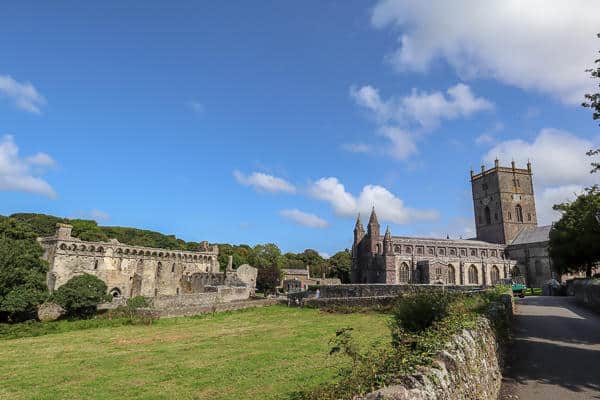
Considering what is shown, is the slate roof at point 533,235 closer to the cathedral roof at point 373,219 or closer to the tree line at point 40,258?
the cathedral roof at point 373,219

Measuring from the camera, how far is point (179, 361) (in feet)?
43.9

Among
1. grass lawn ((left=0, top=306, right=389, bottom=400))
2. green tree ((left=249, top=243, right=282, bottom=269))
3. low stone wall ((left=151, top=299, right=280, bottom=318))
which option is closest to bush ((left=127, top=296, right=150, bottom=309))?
low stone wall ((left=151, top=299, right=280, bottom=318))

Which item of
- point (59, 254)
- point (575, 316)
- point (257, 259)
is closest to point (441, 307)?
point (575, 316)

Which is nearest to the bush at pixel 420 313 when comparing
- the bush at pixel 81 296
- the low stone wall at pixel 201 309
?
the low stone wall at pixel 201 309

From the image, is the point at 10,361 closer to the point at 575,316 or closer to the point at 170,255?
the point at 575,316

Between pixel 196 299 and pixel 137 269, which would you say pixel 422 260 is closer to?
pixel 196 299

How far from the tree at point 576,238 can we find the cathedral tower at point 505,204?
42.8m

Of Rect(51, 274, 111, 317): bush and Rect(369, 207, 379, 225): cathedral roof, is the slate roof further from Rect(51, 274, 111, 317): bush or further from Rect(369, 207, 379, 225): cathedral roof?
Rect(51, 274, 111, 317): bush

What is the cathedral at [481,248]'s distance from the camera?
61.8 meters

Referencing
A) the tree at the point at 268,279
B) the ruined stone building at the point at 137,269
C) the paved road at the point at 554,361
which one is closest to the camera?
the paved road at the point at 554,361

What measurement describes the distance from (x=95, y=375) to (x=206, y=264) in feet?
159

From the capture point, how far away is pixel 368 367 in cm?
589

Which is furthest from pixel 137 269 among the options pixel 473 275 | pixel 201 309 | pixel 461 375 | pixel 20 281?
pixel 473 275

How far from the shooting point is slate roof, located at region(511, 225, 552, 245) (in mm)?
72812
